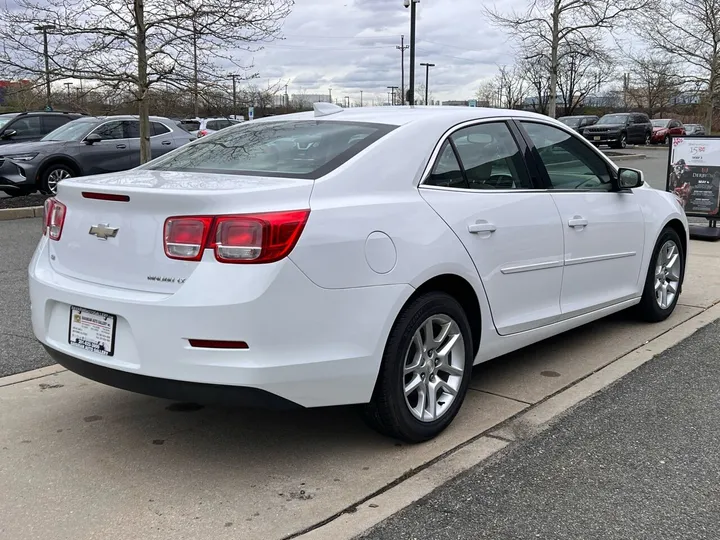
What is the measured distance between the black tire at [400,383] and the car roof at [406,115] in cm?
96

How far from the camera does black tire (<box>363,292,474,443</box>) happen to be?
329 cm

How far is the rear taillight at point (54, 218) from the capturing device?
3.46 meters

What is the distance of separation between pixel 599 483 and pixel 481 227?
4.42 ft

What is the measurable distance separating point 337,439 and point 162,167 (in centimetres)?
169

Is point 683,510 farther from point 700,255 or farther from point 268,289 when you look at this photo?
point 700,255

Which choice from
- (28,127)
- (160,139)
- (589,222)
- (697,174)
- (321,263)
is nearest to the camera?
(321,263)

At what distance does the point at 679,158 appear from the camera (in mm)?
10094

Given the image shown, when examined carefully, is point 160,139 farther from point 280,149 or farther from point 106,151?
point 280,149

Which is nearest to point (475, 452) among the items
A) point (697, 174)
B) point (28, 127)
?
point (697, 174)

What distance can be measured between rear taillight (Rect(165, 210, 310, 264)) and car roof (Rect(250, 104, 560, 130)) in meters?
1.11

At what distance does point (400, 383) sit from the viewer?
335cm

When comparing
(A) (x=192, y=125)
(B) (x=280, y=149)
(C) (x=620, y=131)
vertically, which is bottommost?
(B) (x=280, y=149)

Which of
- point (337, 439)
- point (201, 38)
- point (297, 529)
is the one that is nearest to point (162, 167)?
point (337, 439)

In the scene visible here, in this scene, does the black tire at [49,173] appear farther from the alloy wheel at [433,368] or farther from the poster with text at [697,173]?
the alloy wheel at [433,368]
